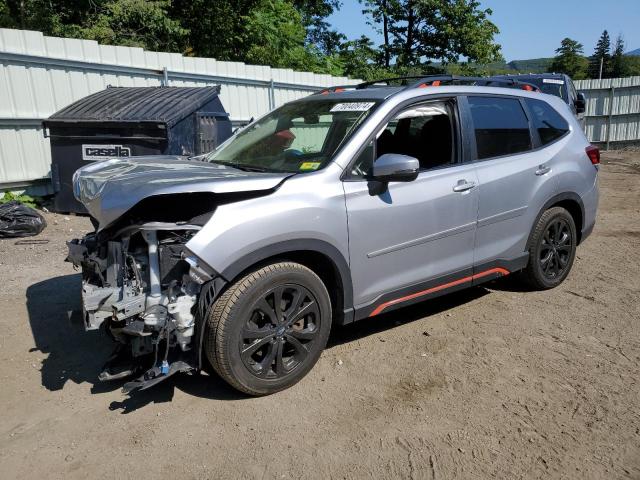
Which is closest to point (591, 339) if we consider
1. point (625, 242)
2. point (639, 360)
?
point (639, 360)

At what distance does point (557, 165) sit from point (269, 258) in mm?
2960

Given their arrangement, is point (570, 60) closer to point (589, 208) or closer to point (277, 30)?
point (277, 30)

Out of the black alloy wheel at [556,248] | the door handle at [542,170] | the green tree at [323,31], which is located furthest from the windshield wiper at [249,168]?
the green tree at [323,31]

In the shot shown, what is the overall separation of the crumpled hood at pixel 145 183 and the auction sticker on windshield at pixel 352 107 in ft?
2.68

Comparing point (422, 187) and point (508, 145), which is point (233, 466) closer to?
point (422, 187)

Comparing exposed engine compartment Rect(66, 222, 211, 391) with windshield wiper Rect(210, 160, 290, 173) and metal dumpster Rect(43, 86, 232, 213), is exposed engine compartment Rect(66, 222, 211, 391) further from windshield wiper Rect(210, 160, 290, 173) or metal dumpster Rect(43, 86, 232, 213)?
metal dumpster Rect(43, 86, 232, 213)

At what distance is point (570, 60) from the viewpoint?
2601 inches

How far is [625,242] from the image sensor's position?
702cm

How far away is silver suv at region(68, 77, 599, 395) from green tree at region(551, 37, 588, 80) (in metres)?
67.9

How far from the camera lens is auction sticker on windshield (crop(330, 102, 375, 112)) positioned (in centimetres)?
388

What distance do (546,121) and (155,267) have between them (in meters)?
3.71

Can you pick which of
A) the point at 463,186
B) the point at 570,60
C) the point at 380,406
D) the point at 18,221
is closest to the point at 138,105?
the point at 18,221

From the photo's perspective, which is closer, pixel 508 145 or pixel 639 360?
pixel 639 360

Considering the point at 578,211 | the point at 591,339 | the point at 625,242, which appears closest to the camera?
the point at 591,339
